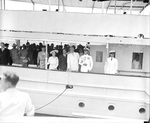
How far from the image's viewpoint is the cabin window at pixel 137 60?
6698mm

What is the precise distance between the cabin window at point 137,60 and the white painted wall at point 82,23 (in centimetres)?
100

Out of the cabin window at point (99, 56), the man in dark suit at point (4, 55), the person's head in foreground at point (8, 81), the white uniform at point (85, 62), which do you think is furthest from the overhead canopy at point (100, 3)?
the person's head in foreground at point (8, 81)

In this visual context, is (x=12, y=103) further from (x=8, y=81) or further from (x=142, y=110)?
(x=142, y=110)

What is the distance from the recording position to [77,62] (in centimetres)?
629

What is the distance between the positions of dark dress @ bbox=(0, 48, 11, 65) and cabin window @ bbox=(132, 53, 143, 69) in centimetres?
431

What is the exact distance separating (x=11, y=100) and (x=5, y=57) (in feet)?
15.9

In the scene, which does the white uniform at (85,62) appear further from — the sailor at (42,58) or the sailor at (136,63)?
the sailor at (136,63)

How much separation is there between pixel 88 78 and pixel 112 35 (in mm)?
1532

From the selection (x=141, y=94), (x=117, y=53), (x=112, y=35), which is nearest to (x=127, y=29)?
(x=112, y=35)

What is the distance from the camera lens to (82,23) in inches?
237

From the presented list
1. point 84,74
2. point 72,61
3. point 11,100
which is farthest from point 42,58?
point 11,100

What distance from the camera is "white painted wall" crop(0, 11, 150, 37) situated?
5.91m

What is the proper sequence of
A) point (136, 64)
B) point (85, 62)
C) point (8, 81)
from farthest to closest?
point (136, 64) < point (85, 62) < point (8, 81)

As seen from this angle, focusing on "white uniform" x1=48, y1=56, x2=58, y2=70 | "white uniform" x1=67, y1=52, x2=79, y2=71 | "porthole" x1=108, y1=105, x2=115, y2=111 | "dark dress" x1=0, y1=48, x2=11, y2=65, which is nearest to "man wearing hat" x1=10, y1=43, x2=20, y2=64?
"dark dress" x1=0, y1=48, x2=11, y2=65
